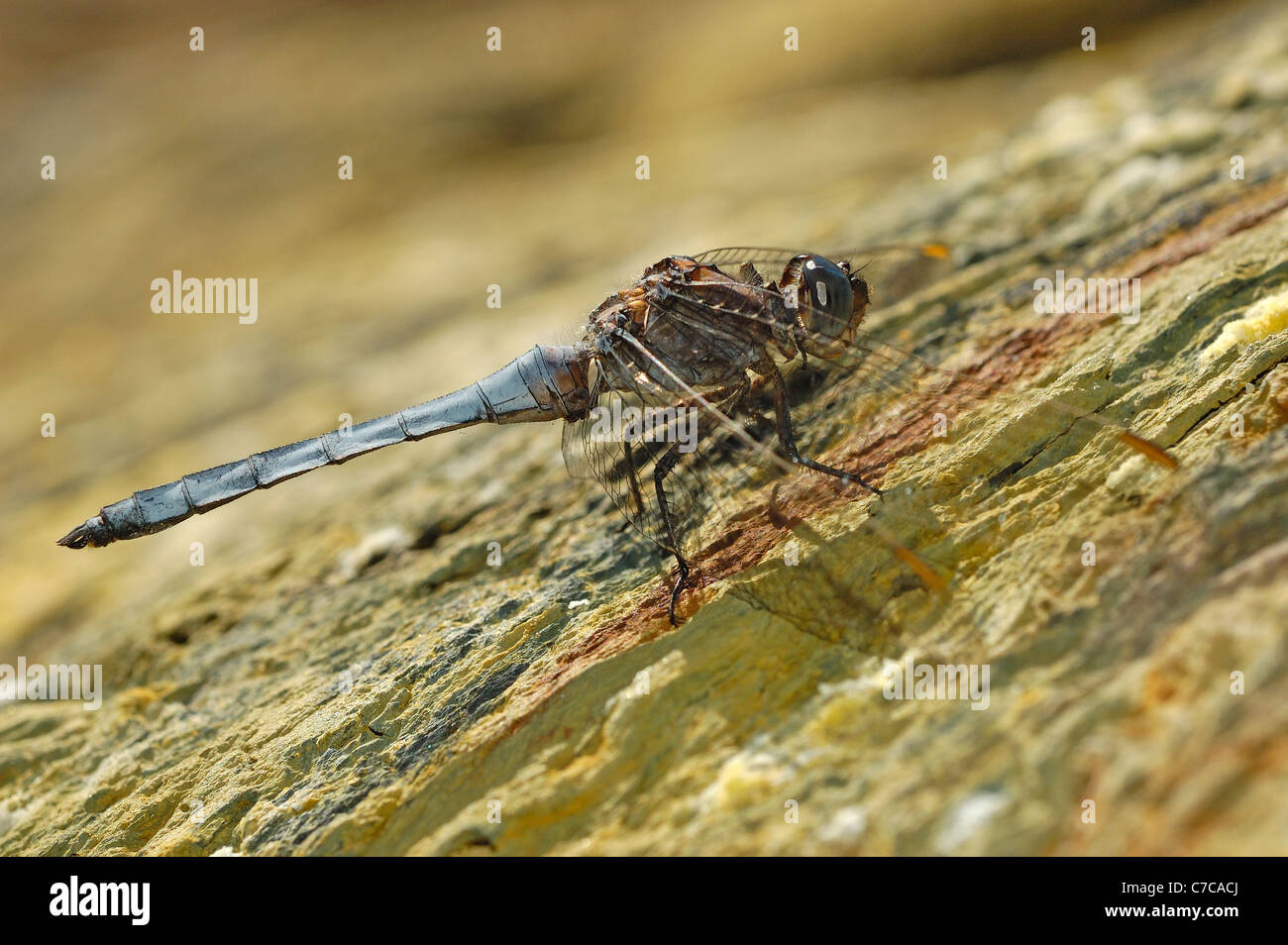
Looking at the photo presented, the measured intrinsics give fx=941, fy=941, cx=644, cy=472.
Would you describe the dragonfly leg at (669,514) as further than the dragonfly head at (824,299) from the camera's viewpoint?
No

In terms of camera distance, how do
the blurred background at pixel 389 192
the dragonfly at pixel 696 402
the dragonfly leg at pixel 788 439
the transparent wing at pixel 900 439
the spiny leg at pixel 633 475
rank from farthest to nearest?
the blurred background at pixel 389 192 → the spiny leg at pixel 633 475 → the dragonfly at pixel 696 402 → the dragonfly leg at pixel 788 439 → the transparent wing at pixel 900 439

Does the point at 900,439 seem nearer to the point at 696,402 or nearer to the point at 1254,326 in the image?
the point at 696,402

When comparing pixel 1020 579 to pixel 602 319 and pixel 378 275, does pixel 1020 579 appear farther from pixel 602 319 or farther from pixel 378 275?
pixel 378 275

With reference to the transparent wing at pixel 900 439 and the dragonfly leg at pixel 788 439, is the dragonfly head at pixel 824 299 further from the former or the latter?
the dragonfly leg at pixel 788 439

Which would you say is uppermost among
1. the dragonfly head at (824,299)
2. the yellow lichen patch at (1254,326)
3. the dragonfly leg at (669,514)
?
the dragonfly head at (824,299)

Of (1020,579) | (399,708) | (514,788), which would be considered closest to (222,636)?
(399,708)

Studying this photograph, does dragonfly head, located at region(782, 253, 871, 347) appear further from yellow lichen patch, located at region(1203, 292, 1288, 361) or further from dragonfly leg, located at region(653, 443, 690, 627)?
yellow lichen patch, located at region(1203, 292, 1288, 361)

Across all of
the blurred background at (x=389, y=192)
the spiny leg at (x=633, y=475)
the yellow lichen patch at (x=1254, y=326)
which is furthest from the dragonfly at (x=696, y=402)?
the blurred background at (x=389, y=192)

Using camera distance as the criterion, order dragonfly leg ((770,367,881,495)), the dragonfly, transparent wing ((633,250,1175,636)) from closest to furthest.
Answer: transparent wing ((633,250,1175,636)) < dragonfly leg ((770,367,881,495)) < the dragonfly

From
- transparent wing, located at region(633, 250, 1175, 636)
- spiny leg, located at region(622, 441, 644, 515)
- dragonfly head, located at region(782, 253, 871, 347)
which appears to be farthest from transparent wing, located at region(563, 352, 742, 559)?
dragonfly head, located at region(782, 253, 871, 347)

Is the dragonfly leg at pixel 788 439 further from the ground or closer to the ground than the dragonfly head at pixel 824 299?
closer to the ground
